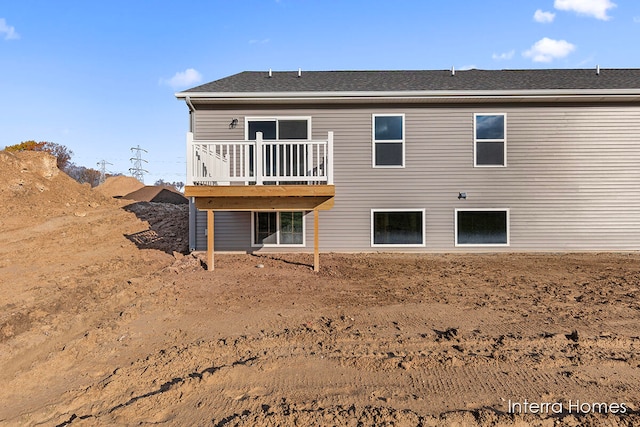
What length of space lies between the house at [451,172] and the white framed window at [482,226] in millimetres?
27

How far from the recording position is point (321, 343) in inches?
145

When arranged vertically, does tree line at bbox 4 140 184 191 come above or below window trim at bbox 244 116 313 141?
above

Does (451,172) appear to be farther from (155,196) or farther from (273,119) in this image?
(155,196)

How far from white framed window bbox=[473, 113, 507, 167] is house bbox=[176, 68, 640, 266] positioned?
0.03 meters

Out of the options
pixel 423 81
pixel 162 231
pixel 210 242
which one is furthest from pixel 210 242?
pixel 423 81

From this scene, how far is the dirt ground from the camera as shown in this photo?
256cm

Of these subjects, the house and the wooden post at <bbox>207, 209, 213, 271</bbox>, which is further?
the house

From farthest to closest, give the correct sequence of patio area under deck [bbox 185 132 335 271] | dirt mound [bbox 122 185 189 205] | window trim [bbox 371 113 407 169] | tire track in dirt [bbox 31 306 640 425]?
dirt mound [bbox 122 185 189 205]
window trim [bbox 371 113 407 169]
patio area under deck [bbox 185 132 335 271]
tire track in dirt [bbox 31 306 640 425]

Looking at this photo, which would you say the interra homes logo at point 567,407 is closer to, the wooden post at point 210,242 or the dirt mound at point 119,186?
the wooden post at point 210,242

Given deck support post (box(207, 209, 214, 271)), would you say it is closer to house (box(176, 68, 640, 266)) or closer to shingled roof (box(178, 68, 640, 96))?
house (box(176, 68, 640, 266))

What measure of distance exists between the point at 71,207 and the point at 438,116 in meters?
14.1

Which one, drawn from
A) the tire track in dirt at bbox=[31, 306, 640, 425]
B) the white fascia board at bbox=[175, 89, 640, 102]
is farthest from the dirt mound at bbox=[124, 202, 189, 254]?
the tire track in dirt at bbox=[31, 306, 640, 425]

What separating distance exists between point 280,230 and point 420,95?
16.4ft

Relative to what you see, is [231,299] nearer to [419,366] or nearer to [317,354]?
[317,354]
